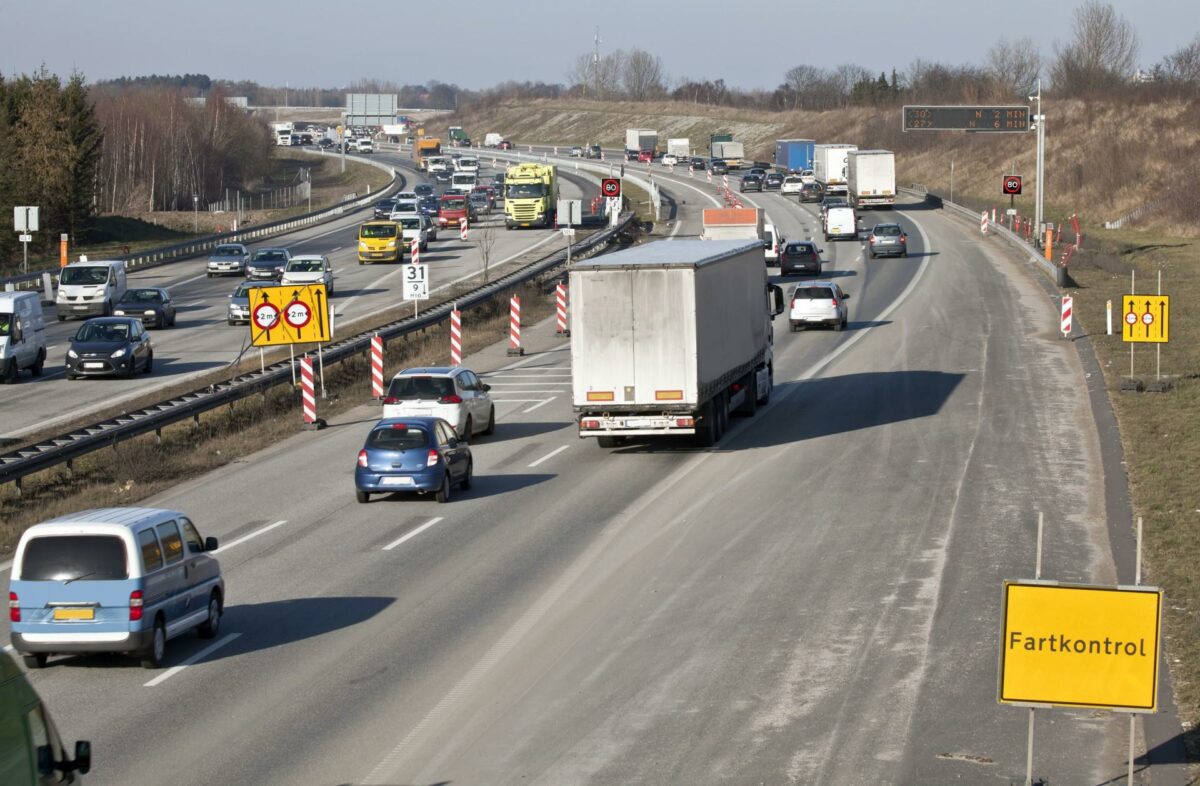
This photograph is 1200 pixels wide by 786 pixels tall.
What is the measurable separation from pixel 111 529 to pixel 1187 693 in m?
10.4

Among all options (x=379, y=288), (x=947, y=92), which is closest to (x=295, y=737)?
(x=379, y=288)

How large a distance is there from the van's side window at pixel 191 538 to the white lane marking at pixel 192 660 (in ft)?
3.33

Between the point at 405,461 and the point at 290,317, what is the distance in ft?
41.0

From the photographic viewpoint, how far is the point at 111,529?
1572 cm

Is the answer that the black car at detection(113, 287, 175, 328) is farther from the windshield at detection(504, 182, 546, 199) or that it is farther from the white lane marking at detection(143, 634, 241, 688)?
the white lane marking at detection(143, 634, 241, 688)

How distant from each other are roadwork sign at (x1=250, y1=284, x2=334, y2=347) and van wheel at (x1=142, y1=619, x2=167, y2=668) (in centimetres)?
2004

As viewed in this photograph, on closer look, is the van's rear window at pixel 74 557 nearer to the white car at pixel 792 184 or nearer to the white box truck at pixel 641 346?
the white box truck at pixel 641 346

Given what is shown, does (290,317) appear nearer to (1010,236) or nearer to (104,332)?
(104,332)

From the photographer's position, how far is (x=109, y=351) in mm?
41375

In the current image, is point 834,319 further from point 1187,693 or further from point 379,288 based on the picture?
point 1187,693

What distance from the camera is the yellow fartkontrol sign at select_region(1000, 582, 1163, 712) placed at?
34.4 feet

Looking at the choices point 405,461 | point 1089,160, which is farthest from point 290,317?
point 1089,160

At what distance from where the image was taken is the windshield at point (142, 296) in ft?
170

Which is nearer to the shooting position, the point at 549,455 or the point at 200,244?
the point at 549,455
